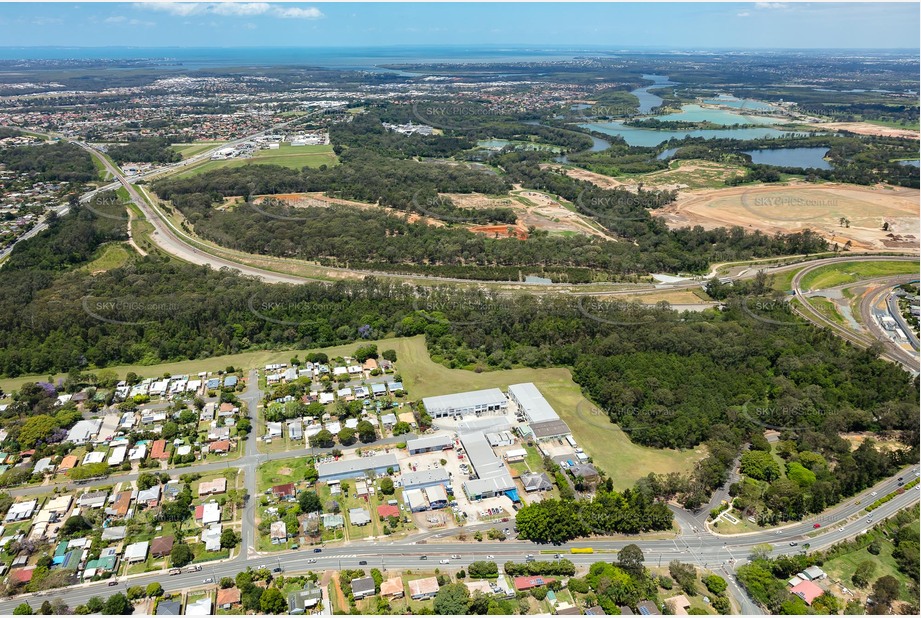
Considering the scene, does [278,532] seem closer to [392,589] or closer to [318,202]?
[392,589]

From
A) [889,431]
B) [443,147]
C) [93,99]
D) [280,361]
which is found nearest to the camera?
[889,431]

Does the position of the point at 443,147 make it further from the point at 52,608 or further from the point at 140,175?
the point at 52,608

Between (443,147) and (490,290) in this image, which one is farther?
(443,147)

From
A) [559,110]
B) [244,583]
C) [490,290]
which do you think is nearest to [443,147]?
[559,110]

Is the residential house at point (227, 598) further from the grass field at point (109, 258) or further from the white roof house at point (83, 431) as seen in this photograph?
the grass field at point (109, 258)

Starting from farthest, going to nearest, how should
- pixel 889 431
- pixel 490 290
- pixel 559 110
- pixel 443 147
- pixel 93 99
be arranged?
1. pixel 93 99
2. pixel 559 110
3. pixel 443 147
4. pixel 490 290
5. pixel 889 431

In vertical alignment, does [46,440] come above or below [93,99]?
below

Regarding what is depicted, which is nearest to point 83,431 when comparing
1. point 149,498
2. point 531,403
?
point 149,498

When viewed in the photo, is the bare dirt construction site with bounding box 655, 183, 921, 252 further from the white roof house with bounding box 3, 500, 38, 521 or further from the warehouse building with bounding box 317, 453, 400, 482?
the white roof house with bounding box 3, 500, 38, 521
